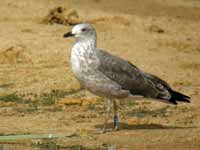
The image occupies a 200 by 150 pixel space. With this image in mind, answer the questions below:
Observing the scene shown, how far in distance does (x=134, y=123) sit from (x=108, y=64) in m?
0.98

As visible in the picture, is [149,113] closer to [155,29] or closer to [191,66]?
[191,66]

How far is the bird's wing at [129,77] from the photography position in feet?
36.7

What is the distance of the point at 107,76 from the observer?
36.7ft

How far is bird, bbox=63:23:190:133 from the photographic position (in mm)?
11016

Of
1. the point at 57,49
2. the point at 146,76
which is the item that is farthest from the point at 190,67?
the point at 146,76

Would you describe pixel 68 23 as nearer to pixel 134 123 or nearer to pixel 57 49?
pixel 57 49

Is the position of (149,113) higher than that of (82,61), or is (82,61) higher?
(82,61)

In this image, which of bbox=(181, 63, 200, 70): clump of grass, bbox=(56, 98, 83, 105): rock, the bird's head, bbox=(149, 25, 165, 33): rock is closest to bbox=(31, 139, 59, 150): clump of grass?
the bird's head

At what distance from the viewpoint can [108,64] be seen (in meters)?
11.2

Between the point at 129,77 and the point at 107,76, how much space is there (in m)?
0.35

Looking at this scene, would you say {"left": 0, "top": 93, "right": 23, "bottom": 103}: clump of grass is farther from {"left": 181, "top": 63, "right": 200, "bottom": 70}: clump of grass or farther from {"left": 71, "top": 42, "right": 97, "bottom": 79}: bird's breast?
{"left": 181, "top": 63, "right": 200, "bottom": 70}: clump of grass

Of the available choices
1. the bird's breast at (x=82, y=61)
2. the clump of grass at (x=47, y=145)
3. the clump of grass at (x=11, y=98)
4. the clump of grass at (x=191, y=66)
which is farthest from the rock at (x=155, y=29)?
the clump of grass at (x=47, y=145)

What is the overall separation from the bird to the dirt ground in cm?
42

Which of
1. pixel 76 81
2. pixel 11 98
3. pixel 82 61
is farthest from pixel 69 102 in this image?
pixel 82 61
